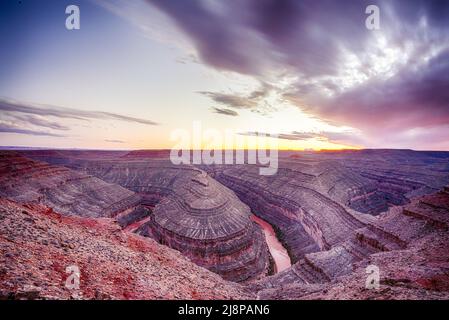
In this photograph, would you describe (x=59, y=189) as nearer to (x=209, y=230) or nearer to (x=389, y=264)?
(x=209, y=230)

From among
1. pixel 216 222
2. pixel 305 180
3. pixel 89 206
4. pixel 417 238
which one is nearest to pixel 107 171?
pixel 89 206

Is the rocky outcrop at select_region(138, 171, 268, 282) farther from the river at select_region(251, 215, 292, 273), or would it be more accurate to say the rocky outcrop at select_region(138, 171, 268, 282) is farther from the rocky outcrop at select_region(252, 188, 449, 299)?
the rocky outcrop at select_region(252, 188, 449, 299)

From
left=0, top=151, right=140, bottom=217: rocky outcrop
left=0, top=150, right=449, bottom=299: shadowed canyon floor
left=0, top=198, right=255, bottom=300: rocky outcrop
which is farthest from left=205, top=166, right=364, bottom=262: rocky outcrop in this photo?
left=0, top=151, right=140, bottom=217: rocky outcrop

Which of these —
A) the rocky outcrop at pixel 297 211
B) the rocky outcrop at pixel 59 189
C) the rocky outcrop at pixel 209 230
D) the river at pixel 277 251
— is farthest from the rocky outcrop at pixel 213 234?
the rocky outcrop at pixel 59 189

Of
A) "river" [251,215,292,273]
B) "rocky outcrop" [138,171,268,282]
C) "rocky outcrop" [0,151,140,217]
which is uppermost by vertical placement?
"rocky outcrop" [0,151,140,217]

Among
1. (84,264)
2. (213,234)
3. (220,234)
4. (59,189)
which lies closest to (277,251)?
(220,234)
